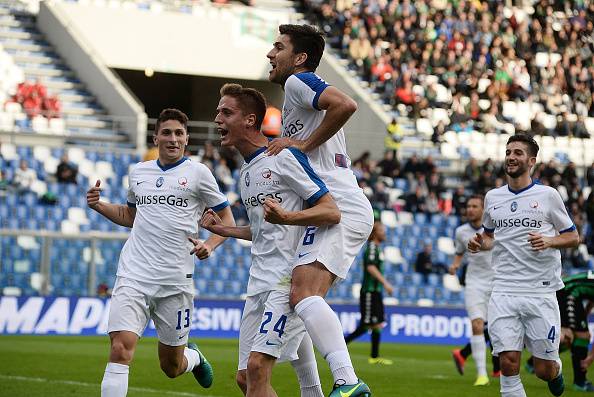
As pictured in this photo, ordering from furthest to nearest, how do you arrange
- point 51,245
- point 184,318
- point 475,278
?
point 51,245
point 475,278
point 184,318

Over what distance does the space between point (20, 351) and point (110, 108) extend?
1392 centimetres

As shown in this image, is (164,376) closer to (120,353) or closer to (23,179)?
(120,353)

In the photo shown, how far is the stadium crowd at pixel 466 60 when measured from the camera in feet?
111

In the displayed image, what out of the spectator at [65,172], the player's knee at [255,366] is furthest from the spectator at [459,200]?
the player's knee at [255,366]

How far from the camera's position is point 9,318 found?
2064 centimetres

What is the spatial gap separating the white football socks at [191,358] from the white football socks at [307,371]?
8.55 ft

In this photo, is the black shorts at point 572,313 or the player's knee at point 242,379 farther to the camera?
the black shorts at point 572,313

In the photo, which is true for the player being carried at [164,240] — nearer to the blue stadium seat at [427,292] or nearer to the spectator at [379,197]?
the blue stadium seat at [427,292]

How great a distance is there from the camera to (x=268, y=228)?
797 cm

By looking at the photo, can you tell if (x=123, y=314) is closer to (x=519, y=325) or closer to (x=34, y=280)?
(x=519, y=325)

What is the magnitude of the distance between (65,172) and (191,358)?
1512 cm

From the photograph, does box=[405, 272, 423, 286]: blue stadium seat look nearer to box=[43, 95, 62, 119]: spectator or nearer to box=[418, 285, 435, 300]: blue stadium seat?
box=[418, 285, 435, 300]: blue stadium seat

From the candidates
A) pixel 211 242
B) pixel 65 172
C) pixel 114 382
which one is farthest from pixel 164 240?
pixel 65 172

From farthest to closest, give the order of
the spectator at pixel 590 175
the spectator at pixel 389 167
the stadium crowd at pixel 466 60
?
1. the stadium crowd at pixel 466 60
2. the spectator at pixel 590 175
3. the spectator at pixel 389 167
